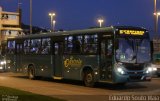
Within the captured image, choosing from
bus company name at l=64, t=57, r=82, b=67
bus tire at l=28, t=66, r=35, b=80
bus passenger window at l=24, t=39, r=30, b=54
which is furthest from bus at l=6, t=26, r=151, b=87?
bus passenger window at l=24, t=39, r=30, b=54

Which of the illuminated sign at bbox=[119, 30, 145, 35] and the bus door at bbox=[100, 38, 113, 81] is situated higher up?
the illuminated sign at bbox=[119, 30, 145, 35]

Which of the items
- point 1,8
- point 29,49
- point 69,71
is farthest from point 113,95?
point 1,8

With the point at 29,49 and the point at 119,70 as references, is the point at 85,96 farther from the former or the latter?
the point at 29,49

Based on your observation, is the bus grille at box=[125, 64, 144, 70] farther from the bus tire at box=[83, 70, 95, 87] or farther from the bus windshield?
the bus tire at box=[83, 70, 95, 87]

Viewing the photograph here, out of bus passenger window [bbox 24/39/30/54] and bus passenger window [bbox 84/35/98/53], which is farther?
bus passenger window [bbox 24/39/30/54]

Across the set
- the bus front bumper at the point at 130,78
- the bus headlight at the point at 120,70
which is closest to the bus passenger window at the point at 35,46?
the bus headlight at the point at 120,70

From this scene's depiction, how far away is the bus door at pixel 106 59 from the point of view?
24172 mm

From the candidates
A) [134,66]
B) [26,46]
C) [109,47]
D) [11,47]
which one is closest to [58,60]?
[26,46]

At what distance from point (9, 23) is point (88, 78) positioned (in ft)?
331

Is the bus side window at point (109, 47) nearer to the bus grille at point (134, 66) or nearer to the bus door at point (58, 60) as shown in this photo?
the bus grille at point (134, 66)

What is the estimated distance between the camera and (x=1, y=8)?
122 metres

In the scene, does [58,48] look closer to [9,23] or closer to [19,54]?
[19,54]

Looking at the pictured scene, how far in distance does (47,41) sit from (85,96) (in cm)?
1095

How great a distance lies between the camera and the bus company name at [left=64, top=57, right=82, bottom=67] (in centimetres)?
2711
